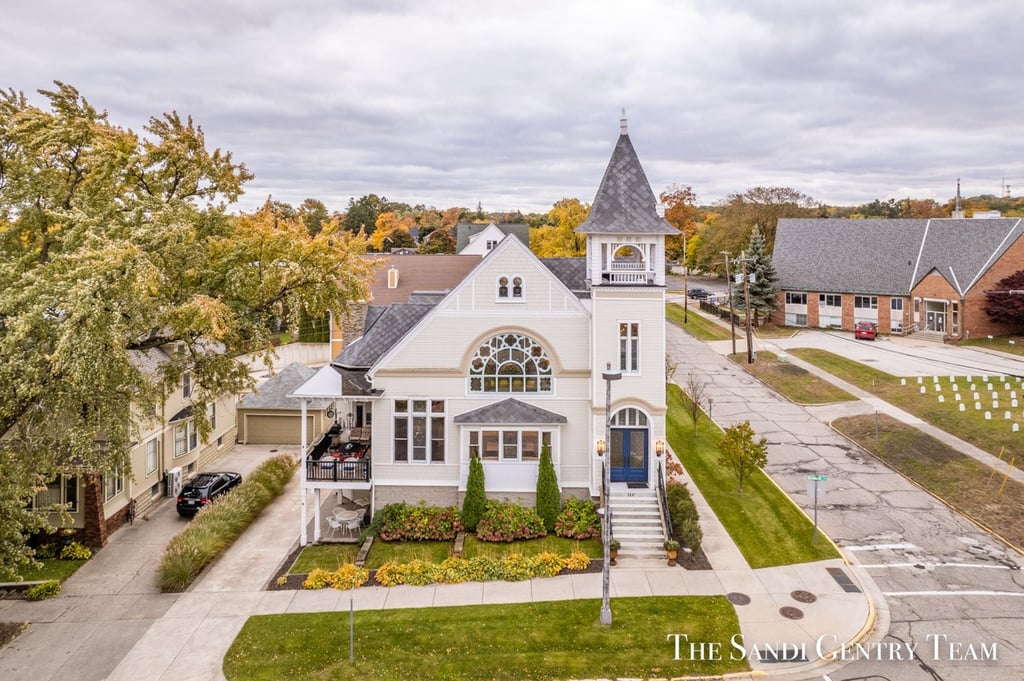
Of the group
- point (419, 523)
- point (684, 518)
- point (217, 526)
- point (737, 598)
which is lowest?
point (737, 598)

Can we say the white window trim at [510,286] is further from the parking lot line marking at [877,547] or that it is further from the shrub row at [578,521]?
the parking lot line marking at [877,547]

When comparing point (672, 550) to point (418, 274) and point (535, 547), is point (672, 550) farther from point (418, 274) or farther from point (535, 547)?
point (418, 274)

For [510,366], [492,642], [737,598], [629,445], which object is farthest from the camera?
[510,366]

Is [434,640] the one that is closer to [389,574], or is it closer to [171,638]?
[389,574]

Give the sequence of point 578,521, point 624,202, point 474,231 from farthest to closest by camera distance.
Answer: point 474,231 → point 624,202 → point 578,521

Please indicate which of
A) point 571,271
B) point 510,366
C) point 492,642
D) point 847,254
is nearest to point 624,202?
point 571,271
